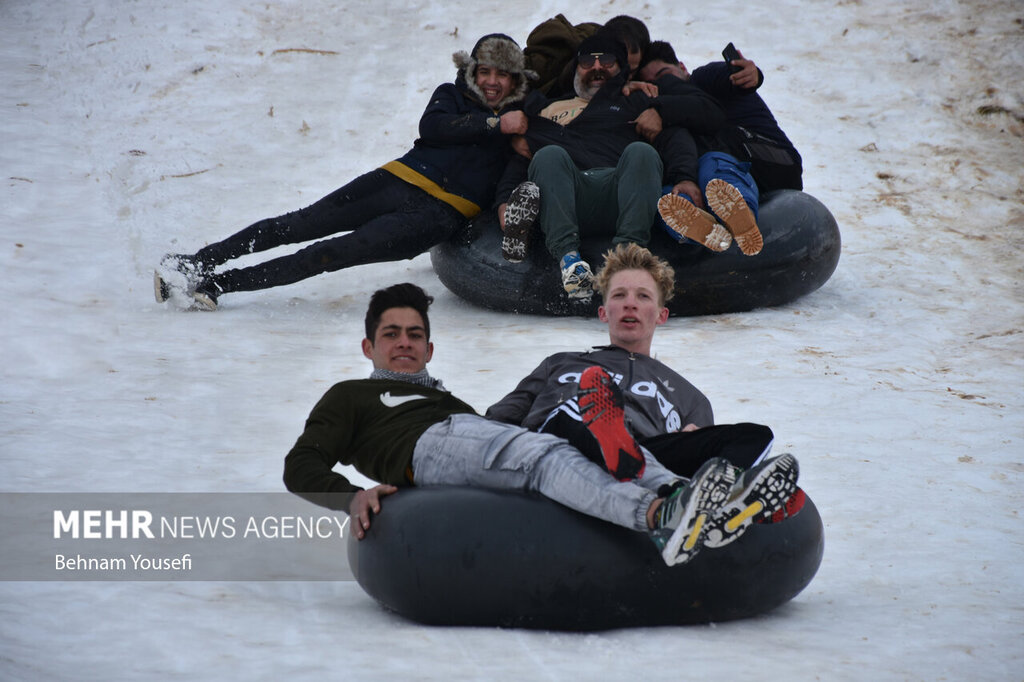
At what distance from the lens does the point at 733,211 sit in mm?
5184

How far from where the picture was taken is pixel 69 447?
356cm

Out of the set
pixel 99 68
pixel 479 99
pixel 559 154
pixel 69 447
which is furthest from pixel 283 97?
pixel 69 447

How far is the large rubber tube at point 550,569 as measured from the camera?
2488 mm

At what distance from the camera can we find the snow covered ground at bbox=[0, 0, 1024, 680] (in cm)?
238

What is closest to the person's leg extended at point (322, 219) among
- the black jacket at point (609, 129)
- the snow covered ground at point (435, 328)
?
the snow covered ground at point (435, 328)

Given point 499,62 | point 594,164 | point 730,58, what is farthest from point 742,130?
point 499,62

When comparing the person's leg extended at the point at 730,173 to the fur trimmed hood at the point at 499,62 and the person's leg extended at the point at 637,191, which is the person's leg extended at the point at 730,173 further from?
the fur trimmed hood at the point at 499,62

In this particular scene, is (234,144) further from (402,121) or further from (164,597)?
(164,597)

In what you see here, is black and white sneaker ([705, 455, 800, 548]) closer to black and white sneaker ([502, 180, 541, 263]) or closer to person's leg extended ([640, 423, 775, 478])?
person's leg extended ([640, 423, 775, 478])

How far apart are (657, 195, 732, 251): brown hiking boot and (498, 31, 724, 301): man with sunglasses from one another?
13 centimetres

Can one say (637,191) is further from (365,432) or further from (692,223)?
(365,432)

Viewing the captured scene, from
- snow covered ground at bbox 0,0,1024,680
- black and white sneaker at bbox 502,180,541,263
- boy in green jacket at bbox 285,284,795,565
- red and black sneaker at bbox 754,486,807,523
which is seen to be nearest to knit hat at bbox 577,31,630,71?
black and white sneaker at bbox 502,180,541,263

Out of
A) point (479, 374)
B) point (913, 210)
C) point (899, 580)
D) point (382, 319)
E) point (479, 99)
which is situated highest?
point (479, 99)

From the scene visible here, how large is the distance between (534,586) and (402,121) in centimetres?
613
